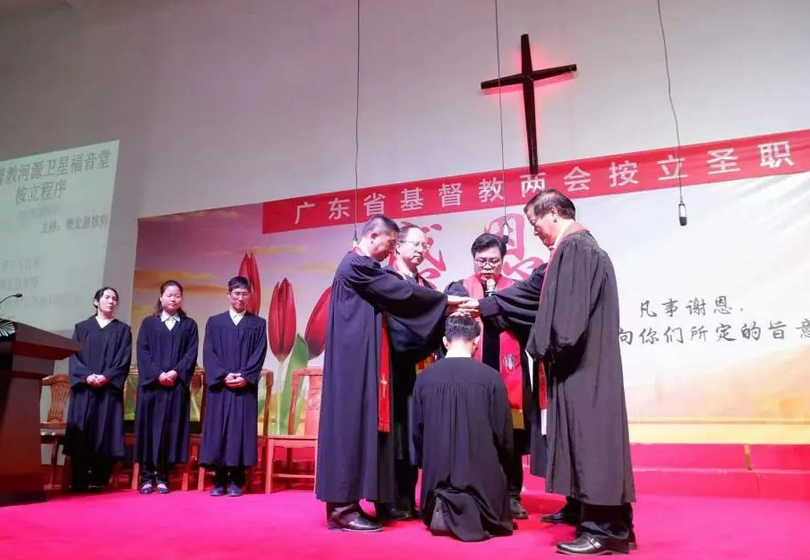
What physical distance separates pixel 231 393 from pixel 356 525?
1.95 metres

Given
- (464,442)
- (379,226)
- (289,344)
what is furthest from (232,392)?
(464,442)

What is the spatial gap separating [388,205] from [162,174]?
2757 mm

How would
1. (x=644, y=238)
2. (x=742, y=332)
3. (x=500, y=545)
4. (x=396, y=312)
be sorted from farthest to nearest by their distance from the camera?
1. (x=644, y=238)
2. (x=742, y=332)
3. (x=396, y=312)
4. (x=500, y=545)

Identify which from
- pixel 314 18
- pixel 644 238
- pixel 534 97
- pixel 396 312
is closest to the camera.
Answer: pixel 396 312

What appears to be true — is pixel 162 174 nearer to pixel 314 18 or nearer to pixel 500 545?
pixel 314 18

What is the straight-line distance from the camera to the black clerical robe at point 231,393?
442 centimetres

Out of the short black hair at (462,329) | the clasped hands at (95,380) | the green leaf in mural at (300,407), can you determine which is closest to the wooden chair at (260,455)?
the green leaf in mural at (300,407)

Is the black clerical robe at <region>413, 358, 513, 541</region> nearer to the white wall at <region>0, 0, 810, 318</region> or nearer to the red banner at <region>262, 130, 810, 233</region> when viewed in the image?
the red banner at <region>262, 130, 810, 233</region>

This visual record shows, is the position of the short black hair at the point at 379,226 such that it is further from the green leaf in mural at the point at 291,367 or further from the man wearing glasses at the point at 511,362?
the green leaf in mural at the point at 291,367

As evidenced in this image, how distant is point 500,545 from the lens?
2545 millimetres

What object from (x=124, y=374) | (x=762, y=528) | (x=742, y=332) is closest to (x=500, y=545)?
(x=762, y=528)

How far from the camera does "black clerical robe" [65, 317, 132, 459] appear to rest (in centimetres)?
483

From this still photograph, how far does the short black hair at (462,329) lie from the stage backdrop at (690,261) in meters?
2.49

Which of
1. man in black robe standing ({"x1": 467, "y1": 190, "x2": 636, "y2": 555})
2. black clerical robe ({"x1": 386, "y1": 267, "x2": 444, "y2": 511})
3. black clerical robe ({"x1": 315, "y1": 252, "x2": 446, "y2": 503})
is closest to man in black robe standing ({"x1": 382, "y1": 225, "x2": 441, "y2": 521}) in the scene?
black clerical robe ({"x1": 386, "y1": 267, "x2": 444, "y2": 511})
